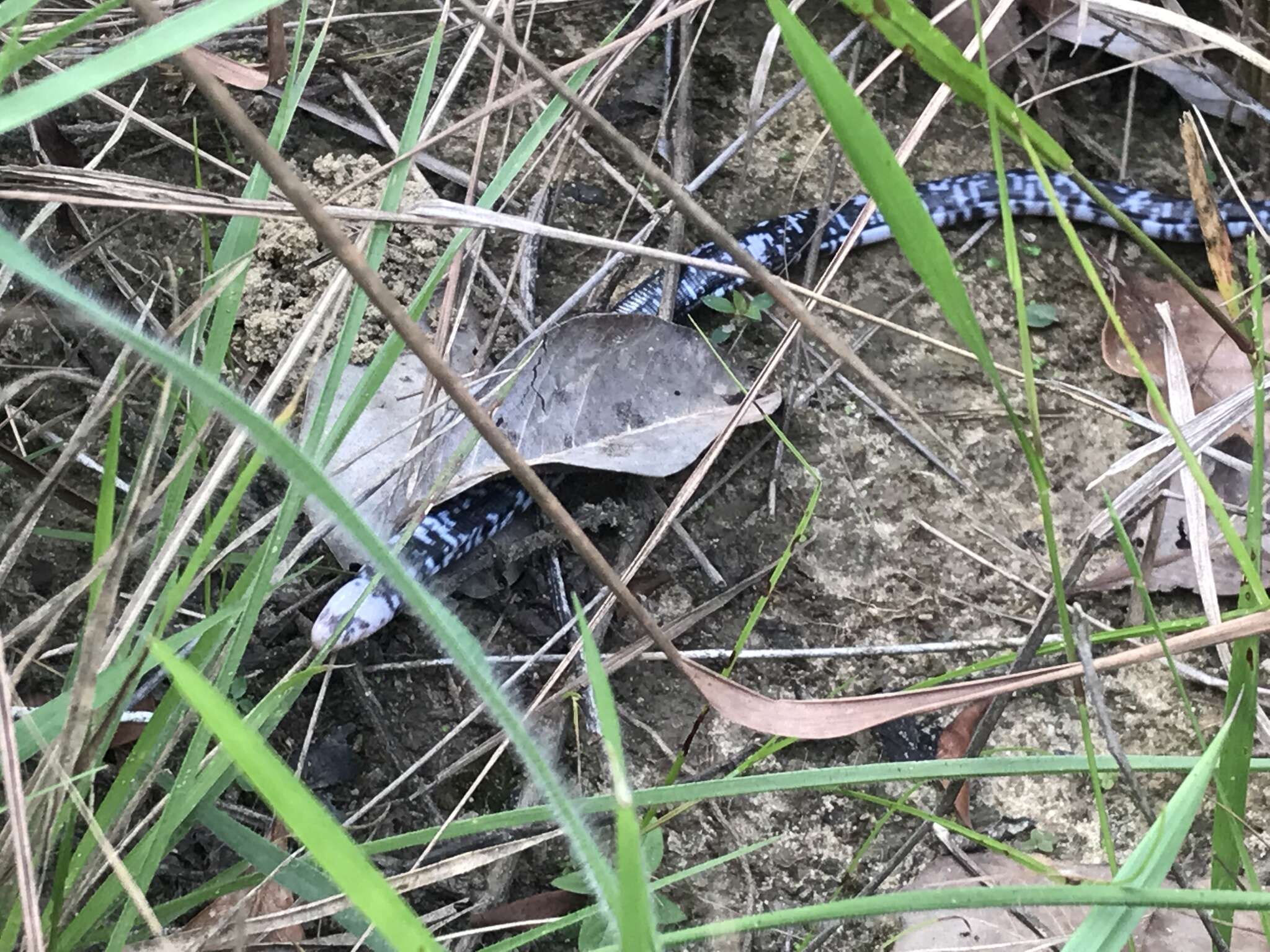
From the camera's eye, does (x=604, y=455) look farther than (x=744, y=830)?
Yes

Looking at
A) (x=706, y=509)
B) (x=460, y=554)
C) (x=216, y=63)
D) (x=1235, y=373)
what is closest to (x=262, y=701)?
(x=460, y=554)

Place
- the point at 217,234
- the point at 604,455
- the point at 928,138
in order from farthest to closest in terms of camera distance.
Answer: the point at 928,138
the point at 217,234
the point at 604,455

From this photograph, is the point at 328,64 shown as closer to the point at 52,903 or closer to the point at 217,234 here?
the point at 217,234

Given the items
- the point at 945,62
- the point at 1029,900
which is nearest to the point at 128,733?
the point at 1029,900

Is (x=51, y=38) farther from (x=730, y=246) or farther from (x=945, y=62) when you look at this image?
(x=945, y=62)

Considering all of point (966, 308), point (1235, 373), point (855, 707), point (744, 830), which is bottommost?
point (744, 830)

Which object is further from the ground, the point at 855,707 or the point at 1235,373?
the point at 855,707

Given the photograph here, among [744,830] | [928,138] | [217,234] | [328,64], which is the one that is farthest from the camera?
[928,138]
